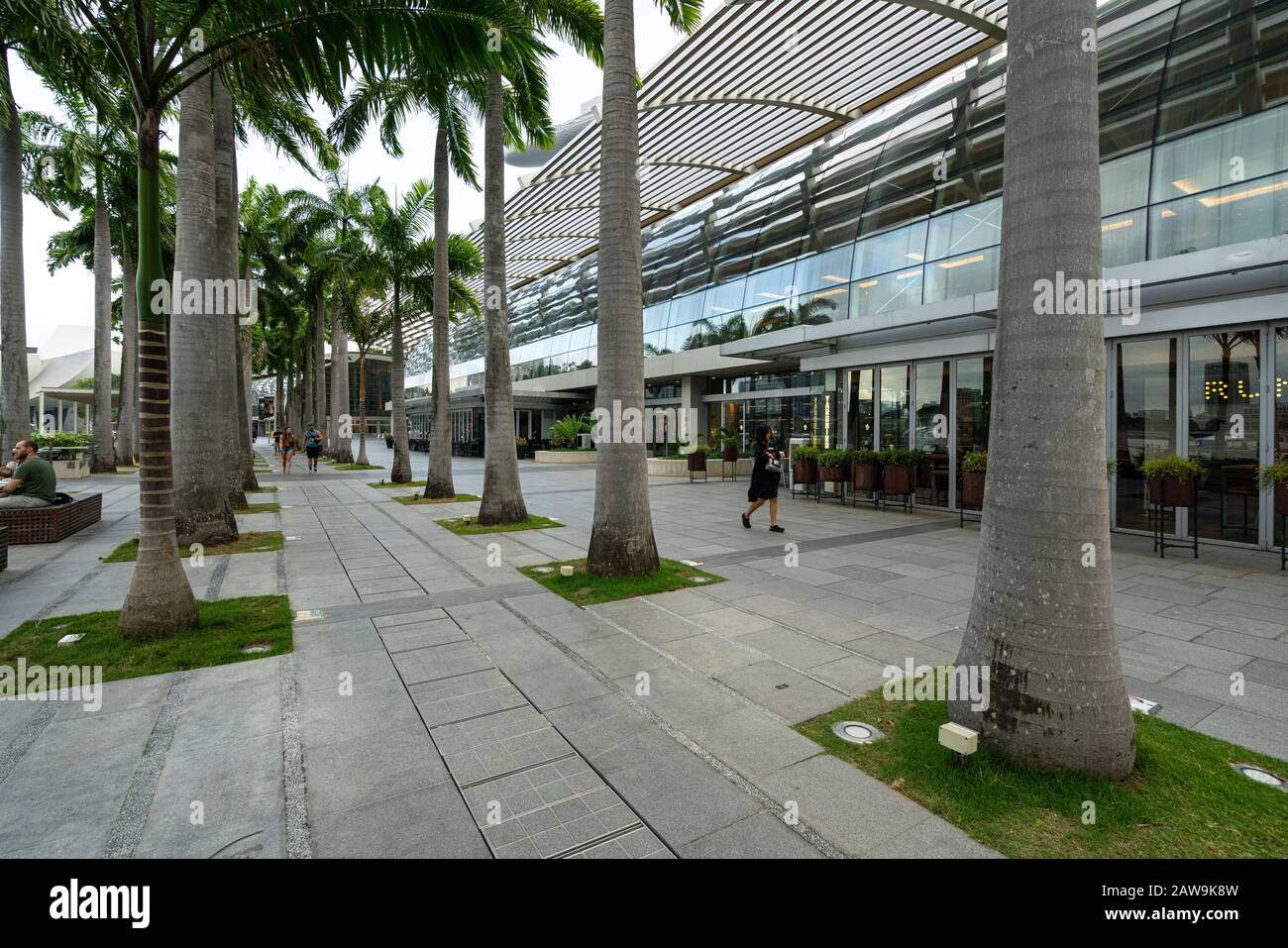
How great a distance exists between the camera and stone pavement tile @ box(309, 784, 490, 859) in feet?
8.95

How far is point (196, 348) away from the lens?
8.23 m

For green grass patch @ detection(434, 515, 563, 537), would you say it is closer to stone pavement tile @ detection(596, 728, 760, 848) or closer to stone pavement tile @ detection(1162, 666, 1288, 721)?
stone pavement tile @ detection(596, 728, 760, 848)

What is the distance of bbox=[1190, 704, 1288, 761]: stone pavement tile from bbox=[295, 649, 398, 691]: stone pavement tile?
557cm

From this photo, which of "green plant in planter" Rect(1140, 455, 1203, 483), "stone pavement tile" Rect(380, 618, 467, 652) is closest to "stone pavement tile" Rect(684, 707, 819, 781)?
"stone pavement tile" Rect(380, 618, 467, 652)

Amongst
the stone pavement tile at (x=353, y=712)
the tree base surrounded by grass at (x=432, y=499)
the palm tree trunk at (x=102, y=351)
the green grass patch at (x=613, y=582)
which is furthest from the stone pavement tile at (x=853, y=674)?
the palm tree trunk at (x=102, y=351)

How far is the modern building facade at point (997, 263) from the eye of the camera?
9.89 metres

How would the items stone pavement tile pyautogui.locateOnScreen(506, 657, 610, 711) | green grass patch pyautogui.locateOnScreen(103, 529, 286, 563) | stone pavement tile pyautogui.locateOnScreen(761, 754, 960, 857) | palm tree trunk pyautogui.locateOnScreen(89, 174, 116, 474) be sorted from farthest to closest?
palm tree trunk pyautogui.locateOnScreen(89, 174, 116, 474)
green grass patch pyautogui.locateOnScreen(103, 529, 286, 563)
stone pavement tile pyautogui.locateOnScreen(506, 657, 610, 711)
stone pavement tile pyautogui.locateOnScreen(761, 754, 960, 857)

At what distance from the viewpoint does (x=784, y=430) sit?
24.5 meters

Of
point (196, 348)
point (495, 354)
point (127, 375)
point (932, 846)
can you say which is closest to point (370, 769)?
point (932, 846)

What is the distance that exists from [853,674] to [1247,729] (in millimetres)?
2356

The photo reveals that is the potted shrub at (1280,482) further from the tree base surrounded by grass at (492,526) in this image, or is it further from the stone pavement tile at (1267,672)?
the tree base surrounded by grass at (492,526)

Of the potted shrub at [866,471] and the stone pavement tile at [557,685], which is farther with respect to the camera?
the potted shrub at [866,471]

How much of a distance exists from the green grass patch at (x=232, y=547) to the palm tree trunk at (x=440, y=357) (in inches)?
224
